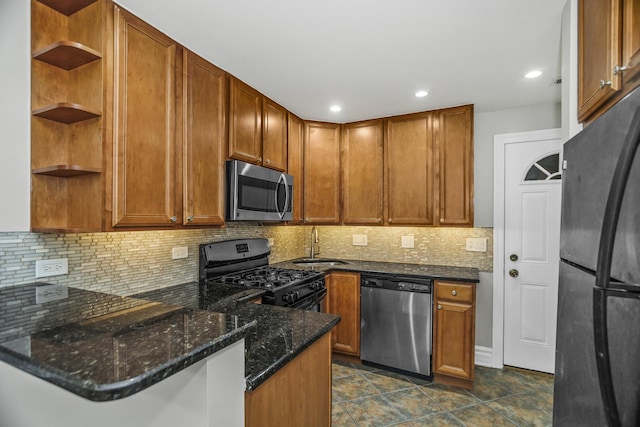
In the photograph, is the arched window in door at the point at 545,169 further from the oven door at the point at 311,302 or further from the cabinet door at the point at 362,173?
the oven door at the point at 311,302

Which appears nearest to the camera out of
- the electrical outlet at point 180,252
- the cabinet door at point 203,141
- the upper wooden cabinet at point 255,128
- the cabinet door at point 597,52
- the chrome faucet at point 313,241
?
the cabinet door at point 597,52

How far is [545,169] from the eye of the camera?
2.86 m

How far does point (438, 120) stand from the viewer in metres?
2.98

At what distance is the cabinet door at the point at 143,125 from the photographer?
158 centimetres

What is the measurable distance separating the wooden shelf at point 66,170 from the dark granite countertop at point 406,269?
1928 mm

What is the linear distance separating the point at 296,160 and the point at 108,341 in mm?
2544

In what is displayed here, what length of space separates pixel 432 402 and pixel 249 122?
2558mm

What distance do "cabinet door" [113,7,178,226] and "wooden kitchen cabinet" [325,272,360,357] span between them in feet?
5.49

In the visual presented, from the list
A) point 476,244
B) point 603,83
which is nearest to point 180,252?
point 603,83

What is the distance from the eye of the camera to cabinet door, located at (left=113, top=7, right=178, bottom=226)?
1.58 meters

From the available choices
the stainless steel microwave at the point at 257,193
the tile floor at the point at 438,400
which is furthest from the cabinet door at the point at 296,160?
the tile floor at the point at 438,400

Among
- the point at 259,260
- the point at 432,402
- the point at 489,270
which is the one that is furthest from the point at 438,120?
the point at 432,402

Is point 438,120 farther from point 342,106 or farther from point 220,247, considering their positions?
point 220,247

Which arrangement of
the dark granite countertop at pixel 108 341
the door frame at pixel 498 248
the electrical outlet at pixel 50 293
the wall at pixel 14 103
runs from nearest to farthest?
the dark granite countertop at pixel 108 341
the electrical outlet at pixel 50 293
the wall at pixel 14 103
the door frame at pixel 498 248
